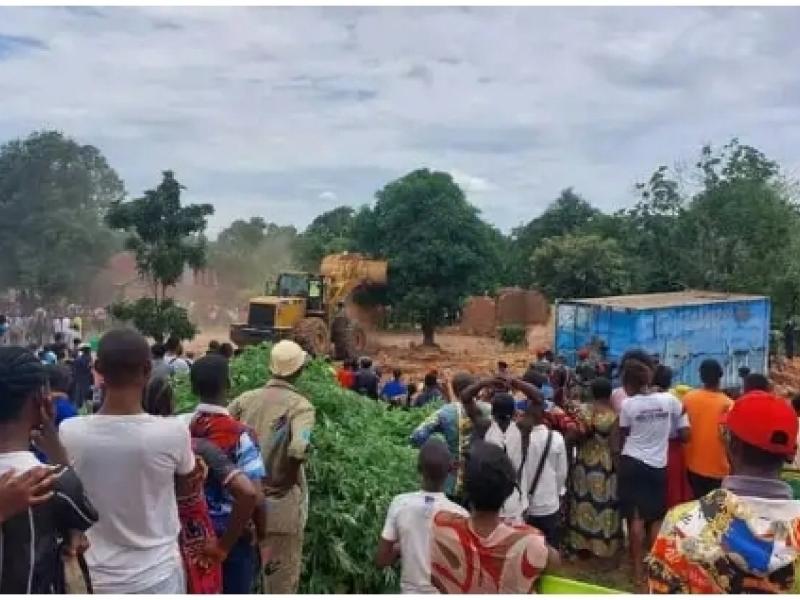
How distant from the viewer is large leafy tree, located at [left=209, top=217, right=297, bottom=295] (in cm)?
4766

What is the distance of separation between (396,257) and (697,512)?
27.9 m

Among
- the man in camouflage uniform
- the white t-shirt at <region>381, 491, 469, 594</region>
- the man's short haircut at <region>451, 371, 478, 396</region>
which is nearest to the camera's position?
the white t-shirt at <region>381, 491, 469, 594</region>

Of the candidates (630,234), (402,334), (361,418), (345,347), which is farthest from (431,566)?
(402,334)

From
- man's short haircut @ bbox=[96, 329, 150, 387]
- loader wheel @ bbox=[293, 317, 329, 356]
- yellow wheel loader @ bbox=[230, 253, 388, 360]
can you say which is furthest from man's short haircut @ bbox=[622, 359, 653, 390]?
loader wheel @ bbox=[293, 317, 329, 356]

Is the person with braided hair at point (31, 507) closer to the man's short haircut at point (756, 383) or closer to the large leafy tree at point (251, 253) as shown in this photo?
the man's short haircut at point (756, 383)

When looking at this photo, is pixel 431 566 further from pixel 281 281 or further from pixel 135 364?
pixel 281 281

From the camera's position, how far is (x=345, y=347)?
943 inches

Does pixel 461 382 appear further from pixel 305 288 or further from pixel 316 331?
pixel 305 288

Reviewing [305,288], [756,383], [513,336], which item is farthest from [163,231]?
[756,383]

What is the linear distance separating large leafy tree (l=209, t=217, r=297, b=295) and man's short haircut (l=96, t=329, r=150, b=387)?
4033 cm

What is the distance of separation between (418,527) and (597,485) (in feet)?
11.3

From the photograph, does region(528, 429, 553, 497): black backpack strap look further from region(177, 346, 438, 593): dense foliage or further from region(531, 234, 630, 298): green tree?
region(531, 234, 630, 298): green tree

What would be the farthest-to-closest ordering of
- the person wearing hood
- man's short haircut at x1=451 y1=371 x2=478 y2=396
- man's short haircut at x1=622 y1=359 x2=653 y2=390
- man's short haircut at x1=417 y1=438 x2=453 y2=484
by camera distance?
man's short haircut at x1=622 y1=359 x2=653 y2=390, man's short haircut at x1=451 y1=371 x2=478 y2=396, man's short haircut at x1=417 y1=438 x2=453 y2=484, the person wearing hood

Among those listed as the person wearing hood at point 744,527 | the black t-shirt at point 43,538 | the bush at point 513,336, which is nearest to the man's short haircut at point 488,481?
the person wearing hood at point 744,527
